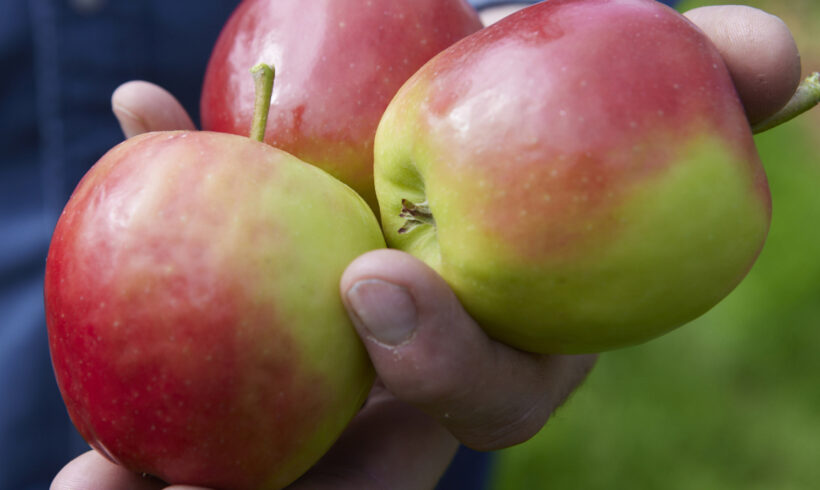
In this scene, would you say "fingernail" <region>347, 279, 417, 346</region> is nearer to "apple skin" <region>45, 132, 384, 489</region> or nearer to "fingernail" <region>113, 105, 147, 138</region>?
"apple skin" <region>45, 132, 384, 489</region>

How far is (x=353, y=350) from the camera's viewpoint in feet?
2.65

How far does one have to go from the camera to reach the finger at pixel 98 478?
0.85 meters

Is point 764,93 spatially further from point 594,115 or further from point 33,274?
point 33,274

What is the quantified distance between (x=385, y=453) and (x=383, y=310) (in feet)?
1.12

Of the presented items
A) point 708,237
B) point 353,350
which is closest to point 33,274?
point 353,350

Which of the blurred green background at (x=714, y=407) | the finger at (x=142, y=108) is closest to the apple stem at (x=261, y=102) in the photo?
the finger at (x=142, y=108)

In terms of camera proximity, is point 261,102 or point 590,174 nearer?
point 590,174

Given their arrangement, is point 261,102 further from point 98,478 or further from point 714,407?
point 714,407

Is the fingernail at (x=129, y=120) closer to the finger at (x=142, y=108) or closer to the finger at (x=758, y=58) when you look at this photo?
the finger at (x=142, y=108)

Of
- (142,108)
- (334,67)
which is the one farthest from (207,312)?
(142,108)

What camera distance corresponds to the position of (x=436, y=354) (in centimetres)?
81

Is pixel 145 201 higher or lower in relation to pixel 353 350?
higher

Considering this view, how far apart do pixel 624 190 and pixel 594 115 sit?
8 cm

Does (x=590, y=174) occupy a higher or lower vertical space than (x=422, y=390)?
higher
